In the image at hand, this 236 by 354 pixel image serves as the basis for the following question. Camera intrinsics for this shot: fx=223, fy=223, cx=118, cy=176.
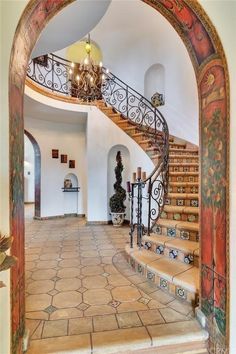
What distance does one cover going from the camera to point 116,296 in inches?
87.7

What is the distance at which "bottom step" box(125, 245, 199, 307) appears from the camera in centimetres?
208

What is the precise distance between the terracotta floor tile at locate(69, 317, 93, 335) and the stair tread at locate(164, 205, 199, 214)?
182 cm

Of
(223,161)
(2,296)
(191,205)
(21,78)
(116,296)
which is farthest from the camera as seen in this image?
(191,205)

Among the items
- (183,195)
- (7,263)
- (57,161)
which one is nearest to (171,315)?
(7,263)

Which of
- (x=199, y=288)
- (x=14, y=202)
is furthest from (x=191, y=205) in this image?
(x=14, y=202)

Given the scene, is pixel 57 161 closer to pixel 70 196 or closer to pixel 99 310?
pixel 70 196

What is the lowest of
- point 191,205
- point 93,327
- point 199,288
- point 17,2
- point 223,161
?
point 93,327

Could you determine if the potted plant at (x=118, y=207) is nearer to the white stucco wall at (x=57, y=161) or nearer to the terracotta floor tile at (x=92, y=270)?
the white stucco wall at (x=57, y=161)

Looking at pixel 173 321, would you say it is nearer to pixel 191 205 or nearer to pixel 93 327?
pixel 93 327

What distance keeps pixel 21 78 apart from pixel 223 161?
4.90 feet

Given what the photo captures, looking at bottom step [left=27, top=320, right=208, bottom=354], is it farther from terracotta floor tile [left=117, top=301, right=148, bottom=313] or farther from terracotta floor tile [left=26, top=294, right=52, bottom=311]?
terracotta floor tile [left=26, top=294, right=52, bottom=311]

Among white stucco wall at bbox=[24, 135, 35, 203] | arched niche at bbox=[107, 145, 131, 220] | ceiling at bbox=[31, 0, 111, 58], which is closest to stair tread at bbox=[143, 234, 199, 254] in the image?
ceiling at bbox=[31, 0, 111, 58]

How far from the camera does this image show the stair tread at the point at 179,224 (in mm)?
2773

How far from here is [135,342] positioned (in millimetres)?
1593
